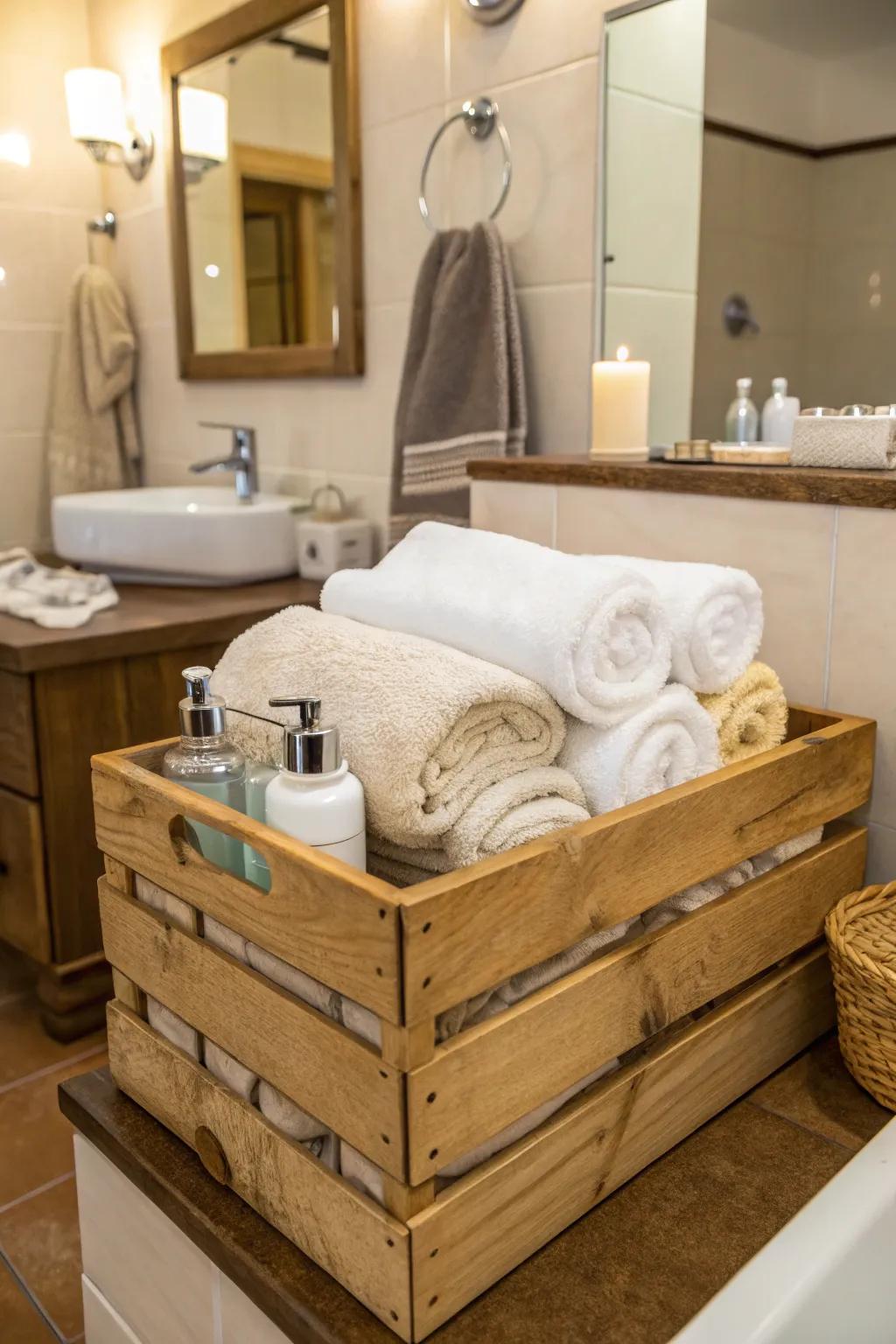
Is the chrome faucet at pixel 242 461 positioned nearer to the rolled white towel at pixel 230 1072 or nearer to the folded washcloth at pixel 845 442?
the folded washcloth at pixel 845 442

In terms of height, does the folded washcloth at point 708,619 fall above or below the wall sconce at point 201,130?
below

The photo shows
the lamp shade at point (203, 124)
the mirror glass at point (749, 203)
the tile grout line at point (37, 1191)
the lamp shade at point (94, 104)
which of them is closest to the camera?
the mirror glass at point (749, 203)

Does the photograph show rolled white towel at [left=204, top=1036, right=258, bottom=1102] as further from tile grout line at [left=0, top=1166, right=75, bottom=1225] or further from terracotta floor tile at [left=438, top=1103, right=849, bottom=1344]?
tile grout line at [left=0, top=1166, right=75, bottom=1225]

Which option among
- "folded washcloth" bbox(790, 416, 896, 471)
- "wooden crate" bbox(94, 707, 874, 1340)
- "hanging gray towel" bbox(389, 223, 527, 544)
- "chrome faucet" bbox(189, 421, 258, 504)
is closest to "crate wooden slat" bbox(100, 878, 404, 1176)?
"wooden crate" bbox(94, 707, 874, 1340)

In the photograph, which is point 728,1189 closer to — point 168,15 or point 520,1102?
point 520,1102

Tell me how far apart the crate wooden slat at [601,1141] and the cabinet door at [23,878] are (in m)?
1.21

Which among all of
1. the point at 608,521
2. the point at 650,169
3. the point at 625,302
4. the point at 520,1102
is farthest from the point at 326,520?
the point at 520,1102

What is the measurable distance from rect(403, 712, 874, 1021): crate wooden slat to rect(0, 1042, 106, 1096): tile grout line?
4.38ft

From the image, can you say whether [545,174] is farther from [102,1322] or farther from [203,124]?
[102,1322]

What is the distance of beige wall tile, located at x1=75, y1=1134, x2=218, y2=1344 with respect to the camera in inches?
27.0

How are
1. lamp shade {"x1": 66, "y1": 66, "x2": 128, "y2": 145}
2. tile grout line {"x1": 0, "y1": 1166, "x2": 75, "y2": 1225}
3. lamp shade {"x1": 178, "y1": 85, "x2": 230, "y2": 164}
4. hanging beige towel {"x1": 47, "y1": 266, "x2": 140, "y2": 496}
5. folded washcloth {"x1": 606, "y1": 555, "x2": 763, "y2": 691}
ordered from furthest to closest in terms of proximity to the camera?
hanging beige towel {"x1": 47, "y1": 266, "x2": 140, "y2": 496} < lamp shade {"x1": 66, "y1": 66, "x2": 128, "y2": 145} < lamp shade {"x1": 178, "y1": 85, "x2": 230, "y2": 164} < tile grout line {"x1": 0, "y1": 1166, "x2": 75, "y2": 1225} < folded washcloth {"x1": 606, "y1": 555, "x2": 763, "y2": 691}

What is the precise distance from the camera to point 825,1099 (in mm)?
767

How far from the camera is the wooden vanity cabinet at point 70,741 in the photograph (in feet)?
5.24

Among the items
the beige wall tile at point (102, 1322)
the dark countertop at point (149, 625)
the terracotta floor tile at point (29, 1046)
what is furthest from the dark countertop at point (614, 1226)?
the terracotta floor tile at point (29, 1046)
